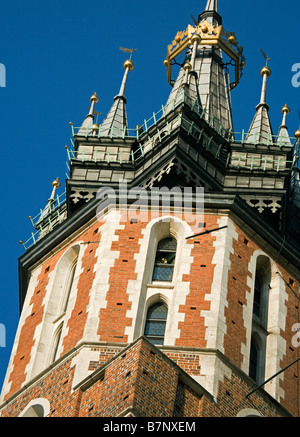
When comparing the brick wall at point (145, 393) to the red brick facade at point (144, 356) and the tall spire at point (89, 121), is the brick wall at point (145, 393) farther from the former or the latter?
the tall spire at point (89, 121)

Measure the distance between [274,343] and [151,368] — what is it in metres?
5.84

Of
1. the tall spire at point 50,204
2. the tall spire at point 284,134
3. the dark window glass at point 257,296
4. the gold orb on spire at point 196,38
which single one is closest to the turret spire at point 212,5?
the gold orb on spire at point 196,38

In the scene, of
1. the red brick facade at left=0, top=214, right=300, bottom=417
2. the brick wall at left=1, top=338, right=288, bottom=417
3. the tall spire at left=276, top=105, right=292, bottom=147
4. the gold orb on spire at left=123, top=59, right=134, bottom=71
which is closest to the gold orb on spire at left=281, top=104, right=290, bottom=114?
→ the tall spire at left=276, top=105, right=292, bottom=147

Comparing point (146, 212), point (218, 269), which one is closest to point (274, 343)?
point (218, 269)

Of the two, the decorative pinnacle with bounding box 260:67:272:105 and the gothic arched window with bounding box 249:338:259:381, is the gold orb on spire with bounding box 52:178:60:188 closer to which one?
the decorative pinnacle with bounding box 260:67:272:105

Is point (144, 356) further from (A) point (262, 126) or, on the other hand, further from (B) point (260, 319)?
(A) point (262, 126)

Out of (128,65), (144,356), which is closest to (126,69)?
(128,65)

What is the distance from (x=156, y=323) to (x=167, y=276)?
6.26 ft

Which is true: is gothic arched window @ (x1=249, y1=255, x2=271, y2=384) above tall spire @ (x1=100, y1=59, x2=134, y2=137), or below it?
below

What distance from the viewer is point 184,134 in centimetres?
4969

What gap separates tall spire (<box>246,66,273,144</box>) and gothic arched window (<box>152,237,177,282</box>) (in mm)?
6597

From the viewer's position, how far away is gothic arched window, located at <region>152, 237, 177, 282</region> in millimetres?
45438

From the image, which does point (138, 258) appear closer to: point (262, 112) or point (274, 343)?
point (274, 343)

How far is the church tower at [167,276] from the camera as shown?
41.4m
